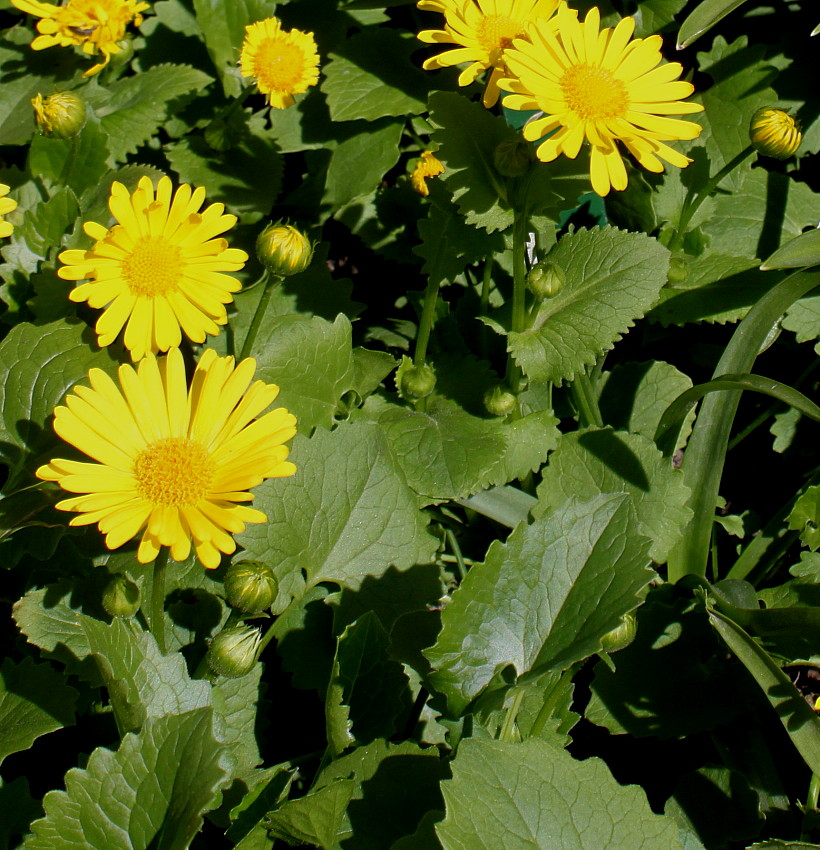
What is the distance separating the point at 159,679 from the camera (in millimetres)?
1892

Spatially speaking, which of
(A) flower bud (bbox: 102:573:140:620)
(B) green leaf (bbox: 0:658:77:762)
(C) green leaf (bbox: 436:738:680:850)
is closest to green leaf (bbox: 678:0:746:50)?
(C) green leaf (bbox: 436:738:680:850)

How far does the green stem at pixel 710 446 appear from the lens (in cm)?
237

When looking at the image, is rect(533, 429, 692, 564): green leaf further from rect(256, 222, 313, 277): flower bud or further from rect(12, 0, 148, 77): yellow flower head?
rect(12, 0, 148, 77): yellow flower head

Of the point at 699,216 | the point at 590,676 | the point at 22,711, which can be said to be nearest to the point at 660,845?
the point at 590,676

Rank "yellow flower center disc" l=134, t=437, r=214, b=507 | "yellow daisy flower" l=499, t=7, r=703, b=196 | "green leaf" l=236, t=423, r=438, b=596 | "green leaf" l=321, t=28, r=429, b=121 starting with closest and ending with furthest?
"yellow flower center disc" l=134, t=437, r=214, b=507 → "yellow daisy flower" l=499, t=7, r=703, b=196 → "green leaf" l=236, t=423, r=438, b=596 → "green leaf" l=321, t=28, r=429, b=121

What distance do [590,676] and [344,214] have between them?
1.69 m

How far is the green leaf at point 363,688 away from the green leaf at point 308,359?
690 mm

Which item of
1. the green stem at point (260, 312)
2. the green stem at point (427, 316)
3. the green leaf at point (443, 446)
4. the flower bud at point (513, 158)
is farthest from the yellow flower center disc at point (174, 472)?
the flower bud at point (513, 158)

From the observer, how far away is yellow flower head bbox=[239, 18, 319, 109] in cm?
Answer: 269

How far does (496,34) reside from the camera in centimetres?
223

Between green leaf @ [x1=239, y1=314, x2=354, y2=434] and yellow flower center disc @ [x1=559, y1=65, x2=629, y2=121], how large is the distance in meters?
0.86

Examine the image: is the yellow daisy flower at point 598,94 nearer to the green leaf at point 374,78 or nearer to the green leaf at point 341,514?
the green leaf at point 374,78

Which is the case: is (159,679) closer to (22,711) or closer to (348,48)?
(22,711)

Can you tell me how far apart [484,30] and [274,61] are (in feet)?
2.50
